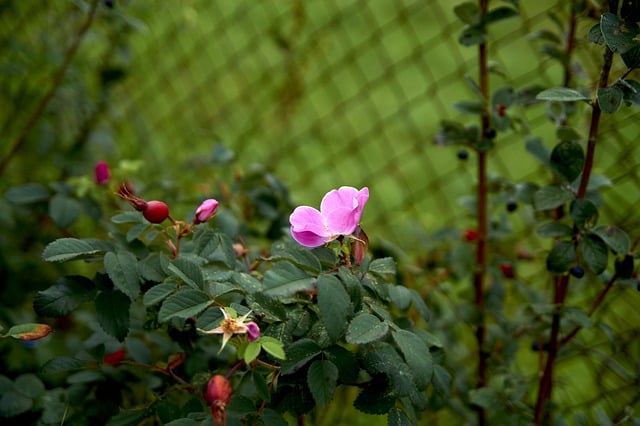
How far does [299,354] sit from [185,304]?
0.42 ft

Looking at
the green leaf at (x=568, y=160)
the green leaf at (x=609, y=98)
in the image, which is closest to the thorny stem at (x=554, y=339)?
the green leaf at (x=568, y=160)

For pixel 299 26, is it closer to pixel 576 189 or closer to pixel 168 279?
pixel 576 189

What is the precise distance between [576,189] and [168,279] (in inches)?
23.0

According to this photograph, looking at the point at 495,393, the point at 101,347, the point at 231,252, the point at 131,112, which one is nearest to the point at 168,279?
the point at 231,252

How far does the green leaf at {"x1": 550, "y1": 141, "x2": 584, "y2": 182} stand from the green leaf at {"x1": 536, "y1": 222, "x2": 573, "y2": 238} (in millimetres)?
64

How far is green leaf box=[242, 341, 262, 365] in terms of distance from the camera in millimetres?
621

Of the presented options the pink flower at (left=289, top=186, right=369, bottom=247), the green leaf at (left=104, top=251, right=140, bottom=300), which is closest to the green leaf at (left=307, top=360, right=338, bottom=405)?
the pink flower at (left=289, top=186, right=369, bottom=247)

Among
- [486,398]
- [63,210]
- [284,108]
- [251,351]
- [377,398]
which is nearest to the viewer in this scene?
[251,351]

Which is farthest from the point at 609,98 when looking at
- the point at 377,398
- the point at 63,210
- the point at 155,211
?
the point at 63,210

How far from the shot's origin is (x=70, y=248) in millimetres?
770

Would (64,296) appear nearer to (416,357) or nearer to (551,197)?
(416,357)

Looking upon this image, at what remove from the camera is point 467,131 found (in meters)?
1.07

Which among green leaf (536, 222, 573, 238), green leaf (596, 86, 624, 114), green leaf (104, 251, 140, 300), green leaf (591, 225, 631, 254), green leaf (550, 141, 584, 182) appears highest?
green leaf (104, 251, 140, 300)

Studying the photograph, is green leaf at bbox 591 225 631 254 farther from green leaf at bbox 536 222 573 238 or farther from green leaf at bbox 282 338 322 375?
green leaf at bbox 282 338 322 375
